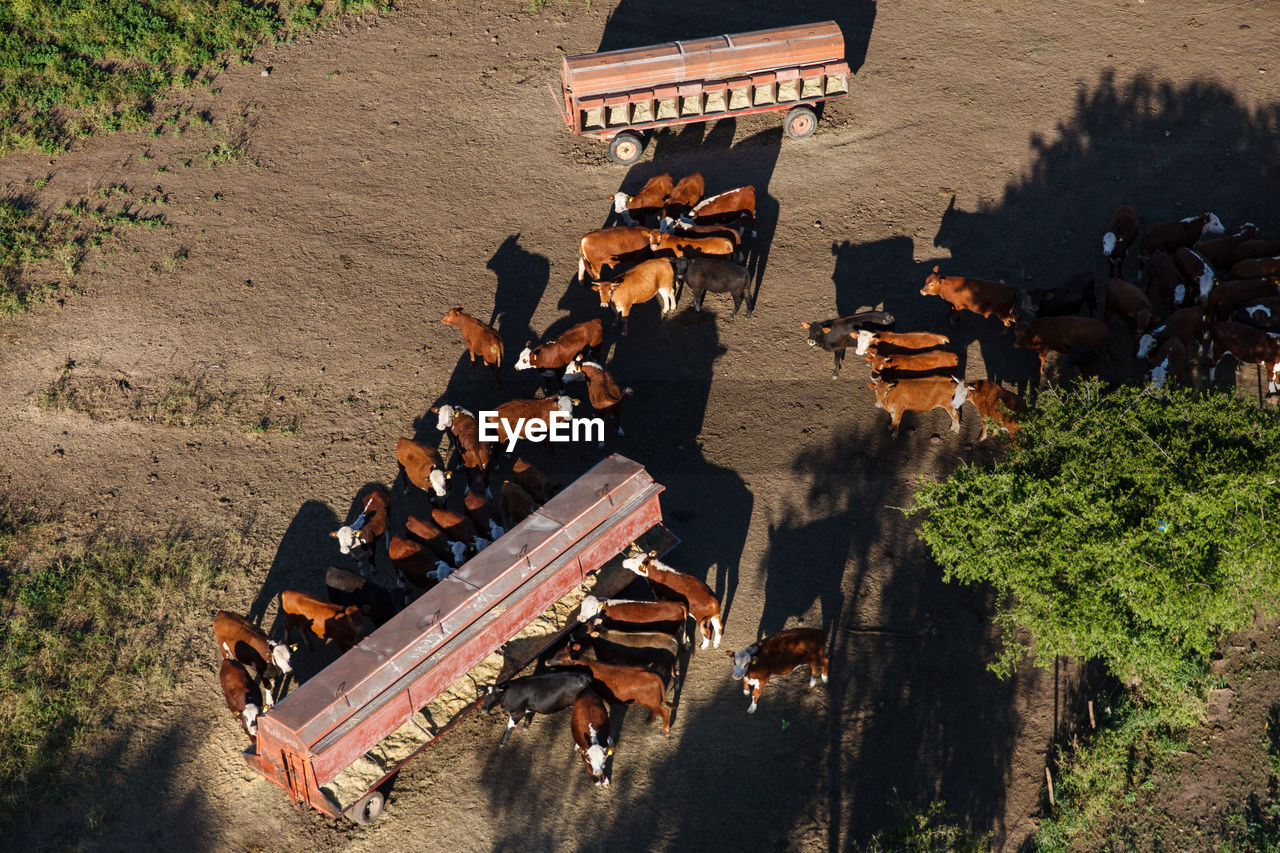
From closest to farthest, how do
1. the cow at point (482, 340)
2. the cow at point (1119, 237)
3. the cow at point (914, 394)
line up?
1. the cow at point (914, 394)
2. the cow at point (482, 340)
3. the cow at point (1119, 237)

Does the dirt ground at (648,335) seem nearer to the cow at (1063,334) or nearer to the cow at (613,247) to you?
the cow at (1063,334)

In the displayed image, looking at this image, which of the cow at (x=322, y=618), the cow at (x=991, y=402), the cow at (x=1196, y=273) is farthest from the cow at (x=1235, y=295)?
the cow at (x=322, y=618)

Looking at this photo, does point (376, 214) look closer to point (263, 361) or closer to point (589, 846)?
point (263, 361)

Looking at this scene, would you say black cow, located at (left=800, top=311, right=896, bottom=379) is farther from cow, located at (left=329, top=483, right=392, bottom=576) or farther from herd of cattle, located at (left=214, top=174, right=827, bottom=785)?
cow, located at (left=329, top=483, right=392, bottom=576)

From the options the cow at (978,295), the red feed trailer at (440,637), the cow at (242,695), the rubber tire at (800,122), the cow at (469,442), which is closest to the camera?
the red feed trailer at (440,637)

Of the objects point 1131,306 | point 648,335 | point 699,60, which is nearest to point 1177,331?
point 1131,306

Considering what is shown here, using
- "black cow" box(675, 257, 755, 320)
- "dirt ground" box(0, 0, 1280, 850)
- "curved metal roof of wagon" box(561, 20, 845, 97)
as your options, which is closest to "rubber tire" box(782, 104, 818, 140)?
"dirt ground" box(0, 0, 1280, 850)
